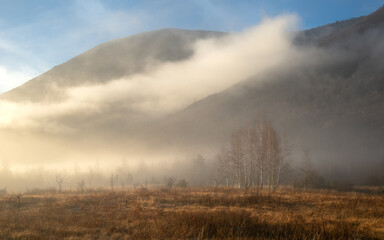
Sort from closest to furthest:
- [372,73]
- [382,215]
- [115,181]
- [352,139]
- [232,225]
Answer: [232,225], [382,215], [352,139], [115,181], [372,73]

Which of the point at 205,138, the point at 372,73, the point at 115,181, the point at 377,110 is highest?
the point at 372,73

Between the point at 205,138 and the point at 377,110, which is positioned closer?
the point at 377,110

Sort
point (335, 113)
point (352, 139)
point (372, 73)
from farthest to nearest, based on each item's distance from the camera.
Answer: point (372, 73), point (335, 113), point (352, 139)

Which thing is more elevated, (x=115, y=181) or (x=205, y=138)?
(x=205, y=138)

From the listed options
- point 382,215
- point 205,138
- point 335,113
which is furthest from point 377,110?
point 382,215

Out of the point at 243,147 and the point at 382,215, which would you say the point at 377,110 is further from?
the point at 382,215

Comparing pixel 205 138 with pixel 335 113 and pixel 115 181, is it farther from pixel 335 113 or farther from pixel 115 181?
pixel 335 113

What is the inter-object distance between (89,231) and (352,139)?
16327 centimetres

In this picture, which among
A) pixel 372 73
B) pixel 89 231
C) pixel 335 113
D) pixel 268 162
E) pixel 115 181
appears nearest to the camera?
pixel 89 231

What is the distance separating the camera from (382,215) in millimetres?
14531

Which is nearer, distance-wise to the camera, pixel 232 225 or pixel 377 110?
pixel 232 225

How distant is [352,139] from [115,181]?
149292mm

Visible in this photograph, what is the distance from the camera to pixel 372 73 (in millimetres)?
199125

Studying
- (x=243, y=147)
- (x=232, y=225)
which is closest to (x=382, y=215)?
(x=232, y=225)
